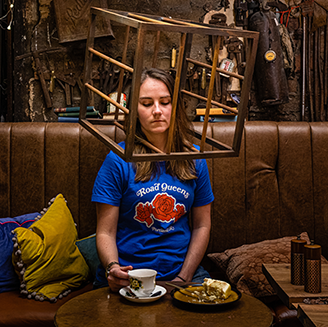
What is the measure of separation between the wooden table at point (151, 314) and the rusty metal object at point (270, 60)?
276cm

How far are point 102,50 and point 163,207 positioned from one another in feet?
8.34

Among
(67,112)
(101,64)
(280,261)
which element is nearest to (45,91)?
(101,64)

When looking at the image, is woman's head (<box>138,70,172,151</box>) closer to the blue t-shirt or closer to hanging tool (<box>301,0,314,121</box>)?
the blue t-shirt

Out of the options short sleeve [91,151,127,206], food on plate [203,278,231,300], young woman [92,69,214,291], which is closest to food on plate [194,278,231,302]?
food on plate [203,278,231,300]

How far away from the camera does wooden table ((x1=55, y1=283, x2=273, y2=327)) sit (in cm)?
125

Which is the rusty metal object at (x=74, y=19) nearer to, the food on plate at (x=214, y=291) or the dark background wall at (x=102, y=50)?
the dark background wall at (x=102, y=50)

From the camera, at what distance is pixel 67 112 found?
10.6 ft

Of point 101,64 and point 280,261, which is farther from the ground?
point 101,64

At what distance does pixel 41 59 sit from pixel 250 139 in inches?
92.2

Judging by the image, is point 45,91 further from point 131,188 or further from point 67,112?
point 131,188

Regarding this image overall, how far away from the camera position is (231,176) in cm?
254

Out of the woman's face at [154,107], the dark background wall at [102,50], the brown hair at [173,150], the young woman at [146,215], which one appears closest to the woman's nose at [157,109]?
the woman's face at [154,107]

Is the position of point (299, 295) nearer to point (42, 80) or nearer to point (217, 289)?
point (217, 289)

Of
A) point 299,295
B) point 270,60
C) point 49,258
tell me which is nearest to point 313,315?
point 299,295
